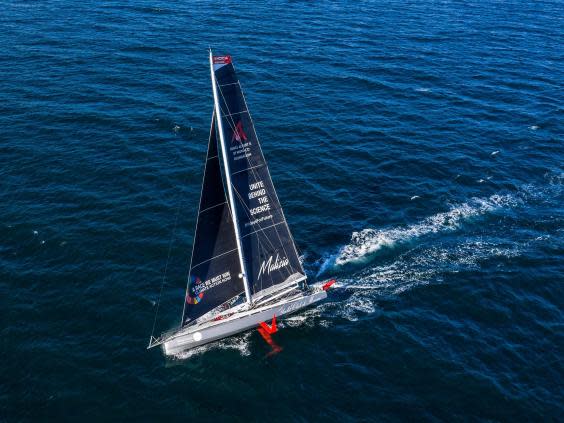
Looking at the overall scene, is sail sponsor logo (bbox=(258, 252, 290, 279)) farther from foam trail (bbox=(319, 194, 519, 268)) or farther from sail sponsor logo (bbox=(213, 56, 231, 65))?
sail sponsor logo (bbox=(213, 56, 231, 65))

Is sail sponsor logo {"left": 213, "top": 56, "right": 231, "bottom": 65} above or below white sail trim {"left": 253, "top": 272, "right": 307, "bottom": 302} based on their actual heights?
above

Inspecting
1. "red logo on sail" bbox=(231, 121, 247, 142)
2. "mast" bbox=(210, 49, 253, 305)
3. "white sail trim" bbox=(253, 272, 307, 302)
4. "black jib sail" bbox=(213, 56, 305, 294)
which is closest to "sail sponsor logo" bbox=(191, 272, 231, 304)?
"mast" bbox=(210, 49, 253, 305)

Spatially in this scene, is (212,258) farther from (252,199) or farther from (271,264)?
(252,199)

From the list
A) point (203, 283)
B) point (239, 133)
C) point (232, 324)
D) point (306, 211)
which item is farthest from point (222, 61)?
point (306, 211)

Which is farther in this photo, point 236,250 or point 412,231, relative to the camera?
point 412,231

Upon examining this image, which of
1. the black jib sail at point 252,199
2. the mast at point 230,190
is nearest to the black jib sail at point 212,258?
the mast at point 230,190

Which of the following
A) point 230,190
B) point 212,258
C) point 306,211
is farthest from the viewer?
point 306,211

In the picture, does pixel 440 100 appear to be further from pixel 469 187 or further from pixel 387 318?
pixel 387 318
